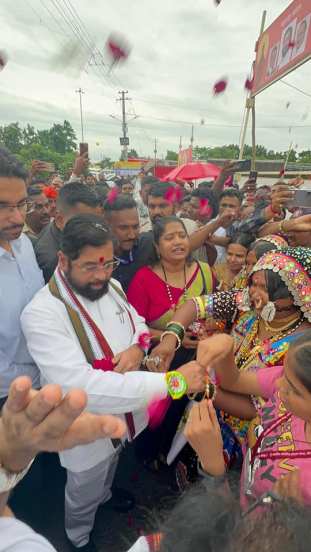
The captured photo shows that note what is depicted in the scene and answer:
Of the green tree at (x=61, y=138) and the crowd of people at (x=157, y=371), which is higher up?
the green tree at (x=61, y=138)

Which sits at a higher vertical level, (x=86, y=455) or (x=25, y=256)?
(x=25, y=256)

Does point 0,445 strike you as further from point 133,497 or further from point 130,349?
point 133,497

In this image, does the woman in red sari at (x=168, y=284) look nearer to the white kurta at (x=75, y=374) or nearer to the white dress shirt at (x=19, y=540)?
the white kurta at (x=75, y=374)

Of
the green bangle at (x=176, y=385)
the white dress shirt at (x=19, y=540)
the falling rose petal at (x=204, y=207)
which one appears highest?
the falling rose petal at (x=204, y=207)

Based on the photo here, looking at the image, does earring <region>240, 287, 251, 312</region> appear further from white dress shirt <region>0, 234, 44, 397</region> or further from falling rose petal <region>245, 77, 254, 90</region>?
falling rose petal <region>245, 77, 254, 90</region>

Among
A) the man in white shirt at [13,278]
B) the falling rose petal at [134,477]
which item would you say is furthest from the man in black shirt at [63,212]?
the falling rose petal at [134,477]

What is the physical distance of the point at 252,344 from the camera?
6.31ft

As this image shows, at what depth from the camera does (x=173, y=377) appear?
5.44 ft

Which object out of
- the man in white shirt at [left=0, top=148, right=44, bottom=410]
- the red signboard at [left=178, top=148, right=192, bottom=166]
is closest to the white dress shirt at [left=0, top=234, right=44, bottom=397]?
the man in white shirt at [left=0, top=148, right=44, bottom=410]

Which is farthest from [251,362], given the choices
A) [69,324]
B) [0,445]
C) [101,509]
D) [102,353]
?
[101,509]

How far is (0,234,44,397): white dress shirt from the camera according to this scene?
1.83 metres

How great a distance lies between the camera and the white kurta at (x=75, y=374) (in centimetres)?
158

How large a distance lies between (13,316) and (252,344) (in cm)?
132

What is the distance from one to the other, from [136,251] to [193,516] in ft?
7.43
